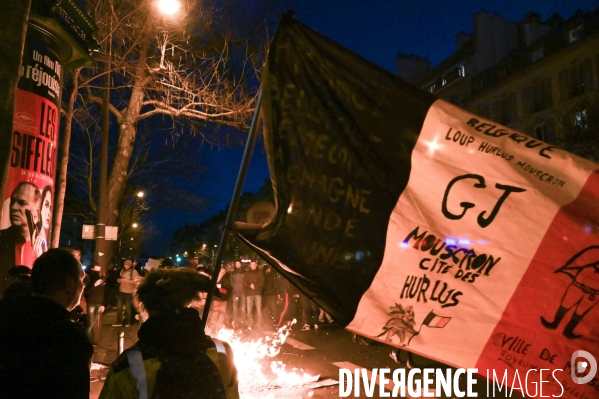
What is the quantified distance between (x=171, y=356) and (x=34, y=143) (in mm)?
7006

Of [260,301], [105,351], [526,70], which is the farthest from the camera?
[526,70]

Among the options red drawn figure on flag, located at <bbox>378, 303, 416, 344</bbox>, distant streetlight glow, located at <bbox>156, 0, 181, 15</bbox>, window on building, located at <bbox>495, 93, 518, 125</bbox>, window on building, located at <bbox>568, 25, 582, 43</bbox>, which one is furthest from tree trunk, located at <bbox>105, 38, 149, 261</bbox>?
window on building, located at <bbox>495, 93, 518, 125</bbox>

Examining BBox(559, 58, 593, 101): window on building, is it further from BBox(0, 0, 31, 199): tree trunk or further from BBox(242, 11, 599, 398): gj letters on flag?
BBox(0, 0, 31, 199): tree trunk

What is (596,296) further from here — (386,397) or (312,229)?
(386,397)

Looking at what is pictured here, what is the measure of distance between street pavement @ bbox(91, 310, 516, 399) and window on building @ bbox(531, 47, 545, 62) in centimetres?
3361

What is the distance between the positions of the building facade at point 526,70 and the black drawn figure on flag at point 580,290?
26922mm

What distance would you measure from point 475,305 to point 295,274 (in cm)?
83

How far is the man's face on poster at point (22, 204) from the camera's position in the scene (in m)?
7.79

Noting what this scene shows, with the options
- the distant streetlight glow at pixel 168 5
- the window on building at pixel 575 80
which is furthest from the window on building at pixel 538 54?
the distant streetlight glow at pixel 168 5

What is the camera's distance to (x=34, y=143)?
8.17 metres

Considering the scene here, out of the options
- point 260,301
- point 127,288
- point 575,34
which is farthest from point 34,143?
point 575,34

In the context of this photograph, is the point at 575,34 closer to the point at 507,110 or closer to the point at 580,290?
the point at 507,110
